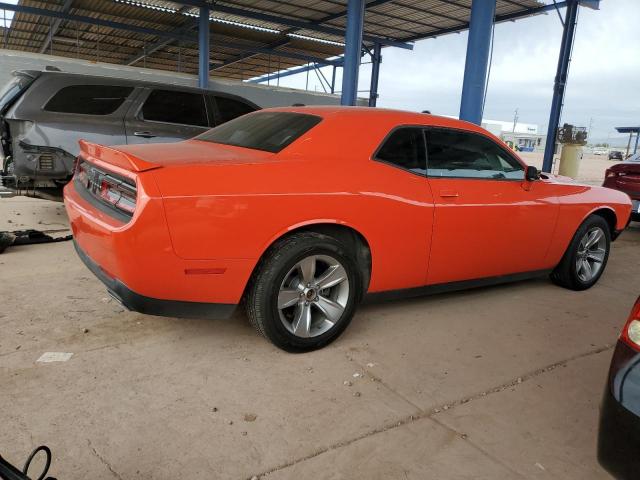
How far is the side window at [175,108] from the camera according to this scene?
20.3ft

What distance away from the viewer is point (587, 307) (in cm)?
438

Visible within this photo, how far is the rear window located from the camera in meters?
3.30

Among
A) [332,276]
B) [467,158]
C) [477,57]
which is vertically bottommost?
[332,276]

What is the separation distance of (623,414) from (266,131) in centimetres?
270

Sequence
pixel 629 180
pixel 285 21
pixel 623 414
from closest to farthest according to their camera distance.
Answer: pixel 623 414 < pixel 629 180 < pixel 285 21

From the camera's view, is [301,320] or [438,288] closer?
[301,320]

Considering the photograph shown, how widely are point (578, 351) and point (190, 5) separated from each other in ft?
47.4

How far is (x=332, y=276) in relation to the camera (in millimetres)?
3141

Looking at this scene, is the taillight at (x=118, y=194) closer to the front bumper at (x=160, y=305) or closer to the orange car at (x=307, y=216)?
the orange car at (x=307, y=216)

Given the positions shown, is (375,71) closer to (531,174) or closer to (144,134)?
(144,134)

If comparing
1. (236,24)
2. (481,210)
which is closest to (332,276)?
(481,210)

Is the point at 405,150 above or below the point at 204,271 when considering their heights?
above

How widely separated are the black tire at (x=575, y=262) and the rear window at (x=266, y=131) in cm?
275

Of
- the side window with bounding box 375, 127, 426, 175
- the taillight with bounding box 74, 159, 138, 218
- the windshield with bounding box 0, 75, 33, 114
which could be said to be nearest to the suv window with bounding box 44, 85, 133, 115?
the windshield with bounding box 0, 75, 33, 114
